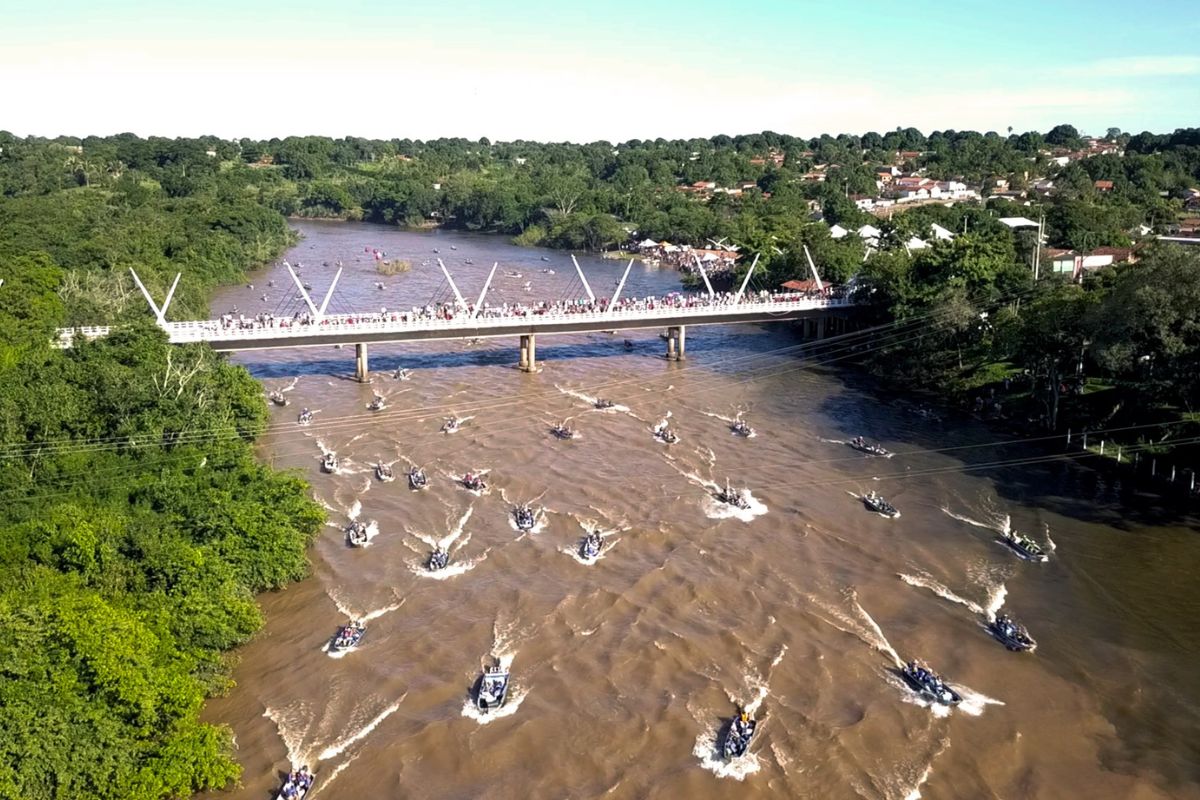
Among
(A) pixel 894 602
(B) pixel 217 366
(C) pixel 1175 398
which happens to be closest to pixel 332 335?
(B) pixel 217 366

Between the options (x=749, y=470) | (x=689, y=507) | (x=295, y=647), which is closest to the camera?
(x=295, y=647)

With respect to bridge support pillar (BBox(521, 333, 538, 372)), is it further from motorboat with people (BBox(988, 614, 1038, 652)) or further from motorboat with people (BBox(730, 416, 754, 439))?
motorboat with people (BBox(988, 614, 1038, 652))

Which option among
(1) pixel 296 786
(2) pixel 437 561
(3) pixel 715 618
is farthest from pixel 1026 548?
(1) pixel 296 786

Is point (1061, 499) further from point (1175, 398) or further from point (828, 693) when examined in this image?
point (828, 693)

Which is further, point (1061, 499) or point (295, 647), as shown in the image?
point (1061, 499)

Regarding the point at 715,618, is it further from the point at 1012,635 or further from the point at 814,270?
the point at 814,270

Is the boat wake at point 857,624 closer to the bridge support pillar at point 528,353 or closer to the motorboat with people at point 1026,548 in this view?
the motorboat with people at point 1026,548

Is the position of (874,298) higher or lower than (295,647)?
higher

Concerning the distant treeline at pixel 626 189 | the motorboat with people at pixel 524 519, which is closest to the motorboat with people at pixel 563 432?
the motorboat with people at pixel 524 519
